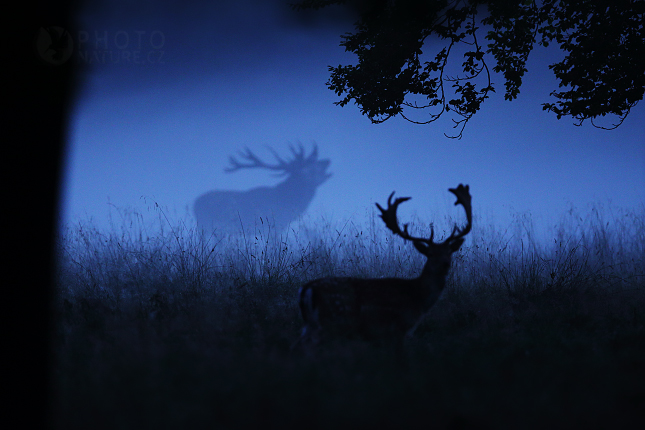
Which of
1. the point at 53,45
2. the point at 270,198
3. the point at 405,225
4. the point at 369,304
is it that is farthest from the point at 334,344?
the point at 270,198

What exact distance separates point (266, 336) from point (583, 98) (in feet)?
19.6

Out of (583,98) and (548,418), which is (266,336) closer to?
(548,418)

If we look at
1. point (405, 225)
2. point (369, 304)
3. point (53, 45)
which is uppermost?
point (53, 45)

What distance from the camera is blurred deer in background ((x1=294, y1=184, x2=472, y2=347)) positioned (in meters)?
4.77

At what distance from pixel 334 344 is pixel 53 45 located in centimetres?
437

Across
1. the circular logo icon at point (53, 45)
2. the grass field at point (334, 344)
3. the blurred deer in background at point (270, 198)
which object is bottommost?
the grass field at point (334, 344)

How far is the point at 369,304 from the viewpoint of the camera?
4902mm

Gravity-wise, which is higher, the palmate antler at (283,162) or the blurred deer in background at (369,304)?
the palmate antler at (283,162)

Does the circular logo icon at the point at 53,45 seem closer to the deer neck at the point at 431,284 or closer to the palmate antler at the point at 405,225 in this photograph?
the palmate antler at the point at 405,225

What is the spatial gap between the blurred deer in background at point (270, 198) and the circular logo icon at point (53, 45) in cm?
1144

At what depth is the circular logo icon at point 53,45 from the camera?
15.8 feet

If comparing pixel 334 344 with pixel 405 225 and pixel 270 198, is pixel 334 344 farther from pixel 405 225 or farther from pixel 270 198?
pixel 270 198

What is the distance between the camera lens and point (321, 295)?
4793 millimetres

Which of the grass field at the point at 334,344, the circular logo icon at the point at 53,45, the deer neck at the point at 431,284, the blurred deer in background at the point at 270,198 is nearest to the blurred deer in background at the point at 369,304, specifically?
the deer neck at the point at 431,284
